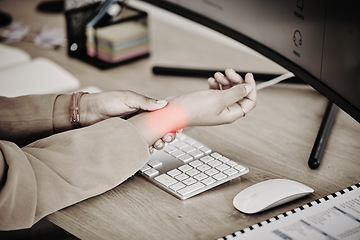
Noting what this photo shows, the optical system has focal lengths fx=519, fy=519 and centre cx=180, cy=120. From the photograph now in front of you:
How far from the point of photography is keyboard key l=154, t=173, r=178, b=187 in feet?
2.80

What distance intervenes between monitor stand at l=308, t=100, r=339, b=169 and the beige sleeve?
0.30 meters

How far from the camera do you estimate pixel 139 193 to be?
0.85 meters

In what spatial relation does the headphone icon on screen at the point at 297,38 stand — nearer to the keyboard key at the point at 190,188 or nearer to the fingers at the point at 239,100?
the fingers at the point at 239,100

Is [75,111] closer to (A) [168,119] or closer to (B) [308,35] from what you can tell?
(A) [168,119]

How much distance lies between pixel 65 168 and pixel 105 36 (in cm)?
59

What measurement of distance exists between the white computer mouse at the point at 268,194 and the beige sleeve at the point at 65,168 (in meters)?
0.17

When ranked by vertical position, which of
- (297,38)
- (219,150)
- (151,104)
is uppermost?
(297,38)

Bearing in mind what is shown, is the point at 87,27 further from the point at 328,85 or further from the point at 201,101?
the point at 328,85

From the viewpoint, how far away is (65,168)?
0.81 meters

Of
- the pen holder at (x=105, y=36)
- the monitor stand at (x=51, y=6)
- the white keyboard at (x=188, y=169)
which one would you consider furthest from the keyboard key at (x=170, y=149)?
the monitor stand at (x=51, y=6)

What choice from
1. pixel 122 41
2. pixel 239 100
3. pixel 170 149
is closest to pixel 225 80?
pixel 239 100

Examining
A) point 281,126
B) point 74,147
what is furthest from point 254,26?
point 74,147

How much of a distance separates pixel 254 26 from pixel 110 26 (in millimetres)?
451

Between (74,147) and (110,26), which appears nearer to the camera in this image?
(74,147)
